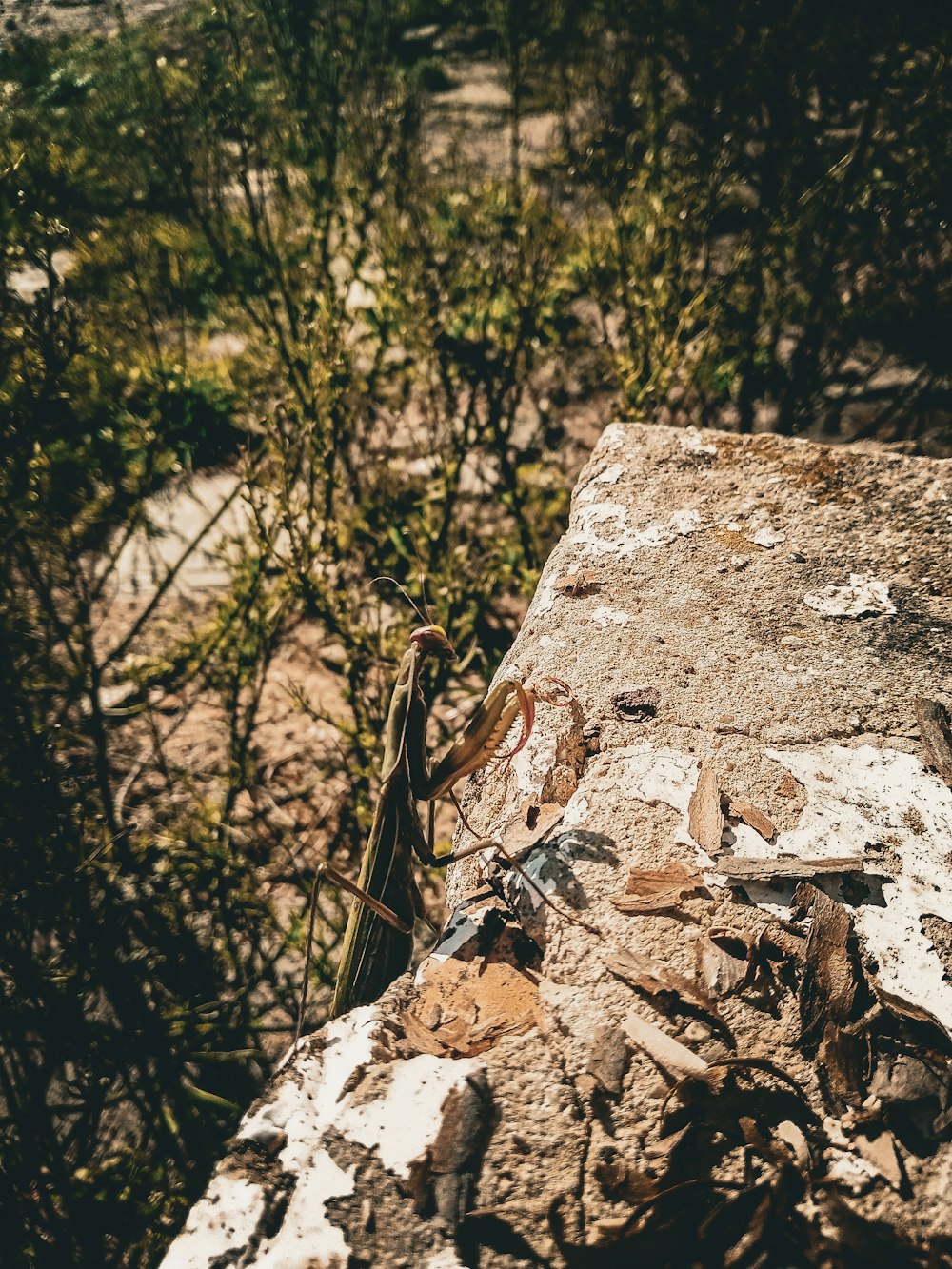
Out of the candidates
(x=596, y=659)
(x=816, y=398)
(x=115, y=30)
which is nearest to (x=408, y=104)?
(x=115, y=30)

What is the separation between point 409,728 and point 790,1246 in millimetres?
900

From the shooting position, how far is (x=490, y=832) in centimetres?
131

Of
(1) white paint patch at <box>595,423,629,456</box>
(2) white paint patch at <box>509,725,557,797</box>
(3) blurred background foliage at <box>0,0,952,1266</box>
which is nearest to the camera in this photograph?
(2) white paint patch at <box>509,725,557,797</box>

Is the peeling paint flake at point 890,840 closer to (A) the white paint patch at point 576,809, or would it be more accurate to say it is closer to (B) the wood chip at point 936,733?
(B) the wood chip at point 936,733

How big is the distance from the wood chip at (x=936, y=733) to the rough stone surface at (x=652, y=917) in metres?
0.02

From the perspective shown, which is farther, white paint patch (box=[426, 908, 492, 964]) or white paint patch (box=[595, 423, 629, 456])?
white paint patch (box=[595, 423, 629, 456])

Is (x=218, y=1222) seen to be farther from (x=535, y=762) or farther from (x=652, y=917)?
(x=535, y=762)

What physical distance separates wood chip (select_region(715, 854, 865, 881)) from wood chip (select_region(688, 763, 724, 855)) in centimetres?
3

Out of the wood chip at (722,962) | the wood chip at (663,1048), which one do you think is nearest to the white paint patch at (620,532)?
the wood chip at (722,962)

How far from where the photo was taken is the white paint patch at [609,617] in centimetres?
147

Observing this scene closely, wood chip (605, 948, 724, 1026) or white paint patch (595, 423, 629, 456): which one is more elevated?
white paint patch (595, 423, 629, 456)

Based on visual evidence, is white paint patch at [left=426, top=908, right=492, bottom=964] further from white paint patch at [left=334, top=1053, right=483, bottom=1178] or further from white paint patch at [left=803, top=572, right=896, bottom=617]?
white paint patch at [left=803, top=572, right=896, bottom=617]

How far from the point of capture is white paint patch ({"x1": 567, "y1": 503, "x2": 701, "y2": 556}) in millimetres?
1601

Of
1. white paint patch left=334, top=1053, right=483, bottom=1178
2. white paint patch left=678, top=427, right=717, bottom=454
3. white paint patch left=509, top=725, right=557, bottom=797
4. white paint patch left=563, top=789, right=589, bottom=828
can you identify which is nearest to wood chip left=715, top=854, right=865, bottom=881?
white paint patch left=563, top=789, right=589, bottom=828
